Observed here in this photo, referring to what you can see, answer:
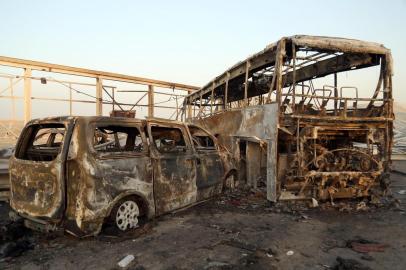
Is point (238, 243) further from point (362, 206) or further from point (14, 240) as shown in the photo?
point (362, 206)

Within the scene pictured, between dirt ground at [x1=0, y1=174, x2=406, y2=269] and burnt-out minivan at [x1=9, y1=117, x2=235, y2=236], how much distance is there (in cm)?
29

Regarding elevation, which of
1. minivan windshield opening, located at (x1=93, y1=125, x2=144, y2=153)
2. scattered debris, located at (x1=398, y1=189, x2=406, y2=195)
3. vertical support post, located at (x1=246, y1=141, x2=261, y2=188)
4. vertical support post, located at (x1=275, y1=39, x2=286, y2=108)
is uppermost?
vertical support post, located at (x1=275, y1=39, x2=286, y2=108)

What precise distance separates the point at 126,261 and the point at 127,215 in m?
1.11

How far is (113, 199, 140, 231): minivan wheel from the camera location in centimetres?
477

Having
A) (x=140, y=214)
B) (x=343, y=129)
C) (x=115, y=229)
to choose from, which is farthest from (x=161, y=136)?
(x=343, y=129)

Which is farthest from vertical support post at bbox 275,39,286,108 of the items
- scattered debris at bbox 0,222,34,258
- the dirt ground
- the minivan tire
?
scattered debris at bbox 0,222,34,258

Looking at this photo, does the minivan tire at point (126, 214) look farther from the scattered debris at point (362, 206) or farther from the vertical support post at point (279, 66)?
the scattered debris at point (362, 206)

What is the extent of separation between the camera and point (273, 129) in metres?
6.80

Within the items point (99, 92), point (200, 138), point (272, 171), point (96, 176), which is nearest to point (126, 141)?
point (96, 176)

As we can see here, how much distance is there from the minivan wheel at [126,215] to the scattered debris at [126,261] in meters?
0.86

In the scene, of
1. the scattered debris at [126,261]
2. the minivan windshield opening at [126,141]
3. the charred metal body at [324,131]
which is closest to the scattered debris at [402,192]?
the charred metal body at [324,131]

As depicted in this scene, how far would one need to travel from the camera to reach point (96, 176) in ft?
14.2

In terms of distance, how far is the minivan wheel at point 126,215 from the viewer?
15.7 feet

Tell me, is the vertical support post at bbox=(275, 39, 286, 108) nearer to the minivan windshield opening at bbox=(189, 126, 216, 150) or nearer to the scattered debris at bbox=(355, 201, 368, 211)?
the minivan windshield opening at bbox=(189, 126, 216, 150)
